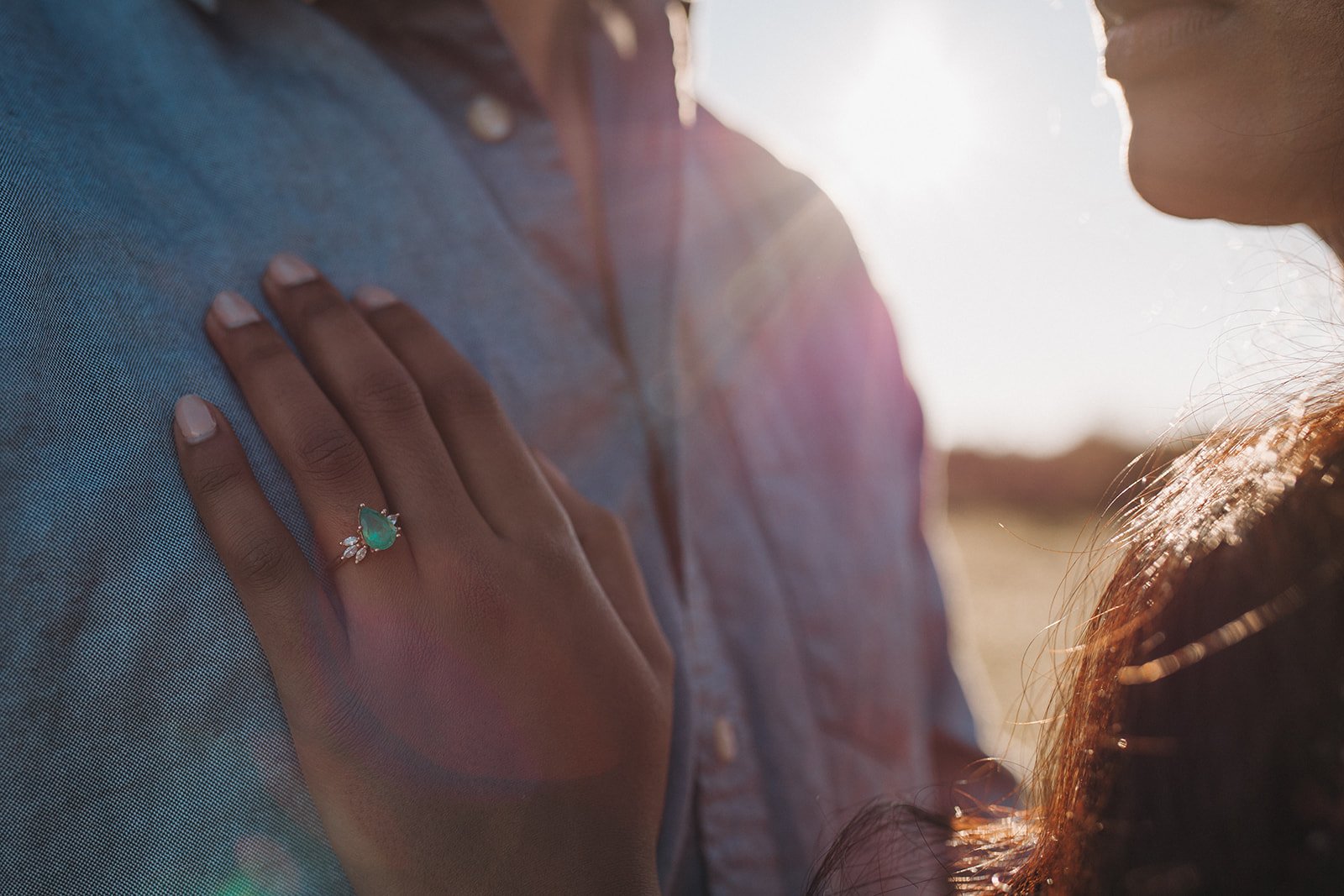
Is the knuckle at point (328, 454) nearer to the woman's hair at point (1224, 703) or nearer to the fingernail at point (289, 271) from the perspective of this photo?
the fingernail at point (289, 271)

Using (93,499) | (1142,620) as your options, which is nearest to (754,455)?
(1142,620)

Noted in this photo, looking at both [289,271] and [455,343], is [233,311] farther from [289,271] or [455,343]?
[455,343]

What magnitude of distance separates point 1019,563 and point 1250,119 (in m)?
12.7

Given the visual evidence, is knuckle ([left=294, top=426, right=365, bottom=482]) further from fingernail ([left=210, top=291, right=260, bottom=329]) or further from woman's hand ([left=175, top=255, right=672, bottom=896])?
fingernail ([left=210, top=291, right=260, bottom=329])

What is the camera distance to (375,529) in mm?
917

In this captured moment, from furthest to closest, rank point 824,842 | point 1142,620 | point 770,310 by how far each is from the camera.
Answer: point 770,310 → point 824,842 → point 1142,620

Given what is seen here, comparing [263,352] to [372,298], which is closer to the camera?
[263,352]

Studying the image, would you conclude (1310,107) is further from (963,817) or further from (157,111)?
(157,111)

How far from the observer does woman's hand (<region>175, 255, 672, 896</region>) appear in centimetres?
85

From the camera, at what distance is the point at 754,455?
170 cm

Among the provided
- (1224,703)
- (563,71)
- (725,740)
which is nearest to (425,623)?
(725,740)

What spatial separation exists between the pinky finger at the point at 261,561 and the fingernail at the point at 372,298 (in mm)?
320

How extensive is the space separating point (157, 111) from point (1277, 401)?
160cm

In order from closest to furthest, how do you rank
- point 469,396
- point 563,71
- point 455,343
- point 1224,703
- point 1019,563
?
point 1224,703 < point 469,396 < point 455,343 < point 563,71 < point 1019,563
